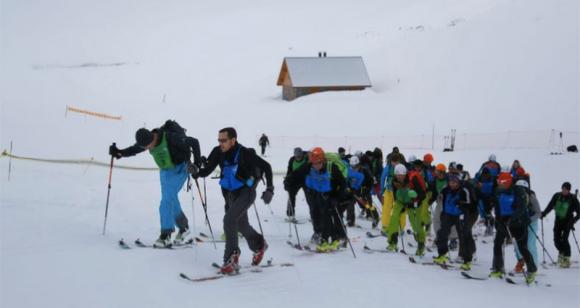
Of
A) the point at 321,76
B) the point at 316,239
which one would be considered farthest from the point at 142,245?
the point at 321,76

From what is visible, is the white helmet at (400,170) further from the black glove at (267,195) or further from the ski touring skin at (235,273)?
the black glove at (267,195)

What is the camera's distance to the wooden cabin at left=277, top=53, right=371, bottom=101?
62.6 meters

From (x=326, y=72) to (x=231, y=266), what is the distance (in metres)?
56.8

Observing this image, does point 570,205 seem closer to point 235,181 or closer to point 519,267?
point 519,267

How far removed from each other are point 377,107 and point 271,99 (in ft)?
47.5

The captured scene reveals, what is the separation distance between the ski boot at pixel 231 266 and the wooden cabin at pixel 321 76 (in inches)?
2098

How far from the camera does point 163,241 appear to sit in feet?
32.7

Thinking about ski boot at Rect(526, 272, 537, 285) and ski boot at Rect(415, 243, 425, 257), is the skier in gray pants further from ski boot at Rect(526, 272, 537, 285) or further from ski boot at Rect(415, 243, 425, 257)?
ski boot at Rect(526, 272, 537, 285)

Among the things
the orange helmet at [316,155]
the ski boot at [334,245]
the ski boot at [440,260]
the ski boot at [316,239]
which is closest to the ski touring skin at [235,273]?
the ski boot at [334,245]

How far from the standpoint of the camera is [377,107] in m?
54.4

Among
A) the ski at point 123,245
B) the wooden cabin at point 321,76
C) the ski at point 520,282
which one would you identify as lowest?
the ski at point 520,282

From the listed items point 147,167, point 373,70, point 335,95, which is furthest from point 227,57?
point 147,167

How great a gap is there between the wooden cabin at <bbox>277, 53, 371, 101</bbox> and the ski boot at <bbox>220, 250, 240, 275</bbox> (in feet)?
175

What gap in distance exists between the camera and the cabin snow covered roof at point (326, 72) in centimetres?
6272
